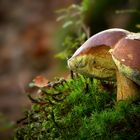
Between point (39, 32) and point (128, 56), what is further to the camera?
point (39, 32)

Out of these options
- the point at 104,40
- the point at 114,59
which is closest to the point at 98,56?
the point at 104,40

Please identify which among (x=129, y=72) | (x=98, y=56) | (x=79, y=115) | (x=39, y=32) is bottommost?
(x=79, y=115)

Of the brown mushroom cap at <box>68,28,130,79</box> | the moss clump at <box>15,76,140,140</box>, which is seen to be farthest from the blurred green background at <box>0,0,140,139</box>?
Result: the brown mushroom cap at <box>68,28,130,79</box>

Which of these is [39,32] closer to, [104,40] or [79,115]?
[79,115]

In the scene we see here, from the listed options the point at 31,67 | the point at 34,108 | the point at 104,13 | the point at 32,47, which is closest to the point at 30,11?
the point at 32,47

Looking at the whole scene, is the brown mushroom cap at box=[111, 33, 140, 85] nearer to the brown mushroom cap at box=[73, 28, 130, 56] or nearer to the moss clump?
the brown mushroom cap at box=[73, 28, 130, 56]

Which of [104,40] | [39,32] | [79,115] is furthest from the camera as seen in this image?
[39,32]
